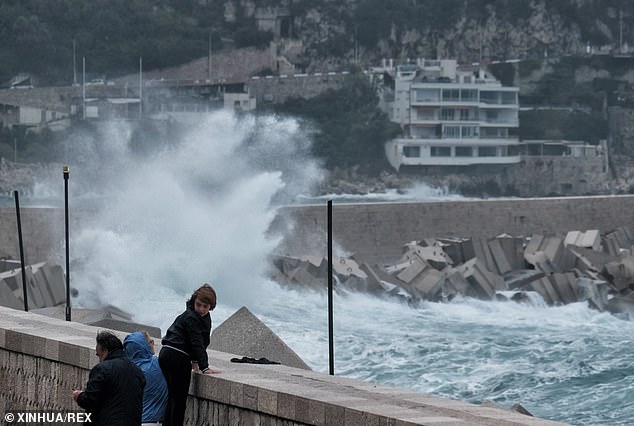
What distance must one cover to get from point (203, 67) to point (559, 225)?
52240 millimetres

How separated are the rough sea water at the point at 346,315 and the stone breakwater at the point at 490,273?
0.24 m

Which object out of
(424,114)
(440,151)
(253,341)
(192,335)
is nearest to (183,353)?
(192,335)

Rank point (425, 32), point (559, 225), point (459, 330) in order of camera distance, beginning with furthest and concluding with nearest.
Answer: point (425, 32)
point (559, 225)
point (459, 330)

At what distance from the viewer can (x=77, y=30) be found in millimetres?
71688

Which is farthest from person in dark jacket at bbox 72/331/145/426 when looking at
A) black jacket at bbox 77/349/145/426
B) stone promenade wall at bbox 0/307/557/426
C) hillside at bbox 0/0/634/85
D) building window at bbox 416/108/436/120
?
hillside at bbox 0/0/634/85

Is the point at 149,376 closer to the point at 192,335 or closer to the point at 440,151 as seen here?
the point at 192,335

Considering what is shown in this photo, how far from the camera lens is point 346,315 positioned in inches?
701

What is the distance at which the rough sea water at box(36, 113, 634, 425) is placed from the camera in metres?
12.6

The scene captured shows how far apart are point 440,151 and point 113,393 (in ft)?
196

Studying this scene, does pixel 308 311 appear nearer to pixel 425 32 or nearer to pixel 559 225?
pixel 559 225

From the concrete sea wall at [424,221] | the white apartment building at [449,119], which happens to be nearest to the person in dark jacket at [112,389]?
the concrete sea wall at [424,221]

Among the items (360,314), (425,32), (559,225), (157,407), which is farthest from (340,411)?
(425,32)

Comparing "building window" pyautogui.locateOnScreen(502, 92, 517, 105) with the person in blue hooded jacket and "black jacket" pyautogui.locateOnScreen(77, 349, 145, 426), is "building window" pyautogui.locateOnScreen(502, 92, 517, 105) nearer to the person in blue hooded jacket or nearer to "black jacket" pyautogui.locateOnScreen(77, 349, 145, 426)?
the person in blue hooded jacket

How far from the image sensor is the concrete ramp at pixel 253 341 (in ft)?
24.7
